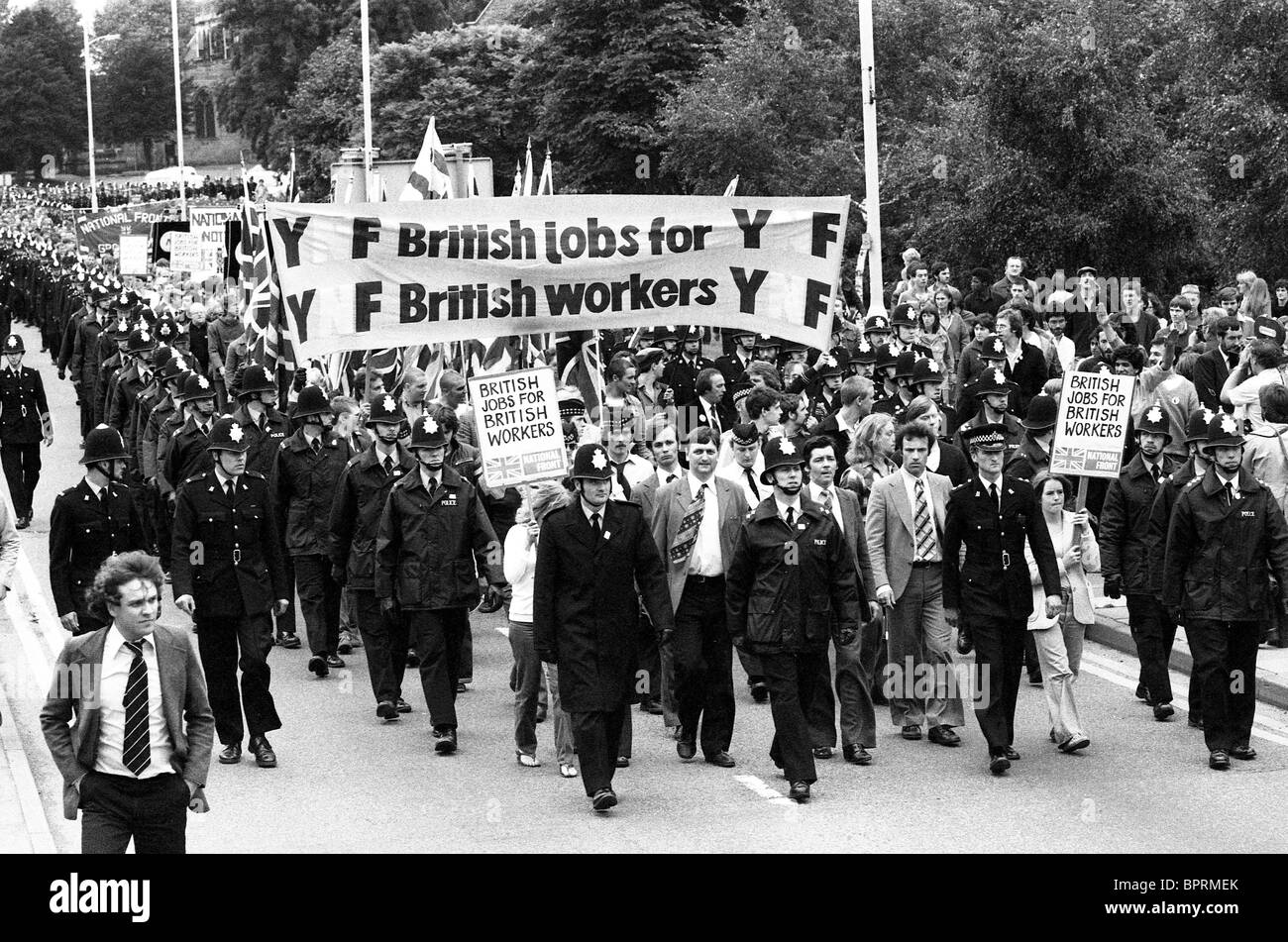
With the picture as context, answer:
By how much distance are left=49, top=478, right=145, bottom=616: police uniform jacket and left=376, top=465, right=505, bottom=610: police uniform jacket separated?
150cm

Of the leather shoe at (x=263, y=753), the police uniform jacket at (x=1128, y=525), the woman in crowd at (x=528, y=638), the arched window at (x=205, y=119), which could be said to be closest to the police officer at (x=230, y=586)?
the leather shoe at (x=263, y=753)

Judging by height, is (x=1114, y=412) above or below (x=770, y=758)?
above

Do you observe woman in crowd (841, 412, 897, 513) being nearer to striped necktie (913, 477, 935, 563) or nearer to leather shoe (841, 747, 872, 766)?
striped necktie (913, 477, 935, 563)

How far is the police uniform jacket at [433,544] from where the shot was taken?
1264cm

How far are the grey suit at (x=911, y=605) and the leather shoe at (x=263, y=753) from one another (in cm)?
365

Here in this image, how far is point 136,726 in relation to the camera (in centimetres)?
828

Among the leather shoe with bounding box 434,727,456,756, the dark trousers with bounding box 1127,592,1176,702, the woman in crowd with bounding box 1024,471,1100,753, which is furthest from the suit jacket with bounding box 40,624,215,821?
the dark trousers with bounding box 1127,592,1176,702

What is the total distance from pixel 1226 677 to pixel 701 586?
296 cm

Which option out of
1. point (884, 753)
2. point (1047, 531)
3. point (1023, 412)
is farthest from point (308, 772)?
point (1023, 412)

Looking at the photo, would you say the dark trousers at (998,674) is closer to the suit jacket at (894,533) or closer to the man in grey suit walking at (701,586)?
the suit jacket at (894,533)

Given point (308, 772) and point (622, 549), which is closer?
point (622, 549)

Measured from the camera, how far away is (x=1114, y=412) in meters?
13.5

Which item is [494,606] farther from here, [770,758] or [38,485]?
[38,485]

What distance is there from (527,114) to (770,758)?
1904 inches
